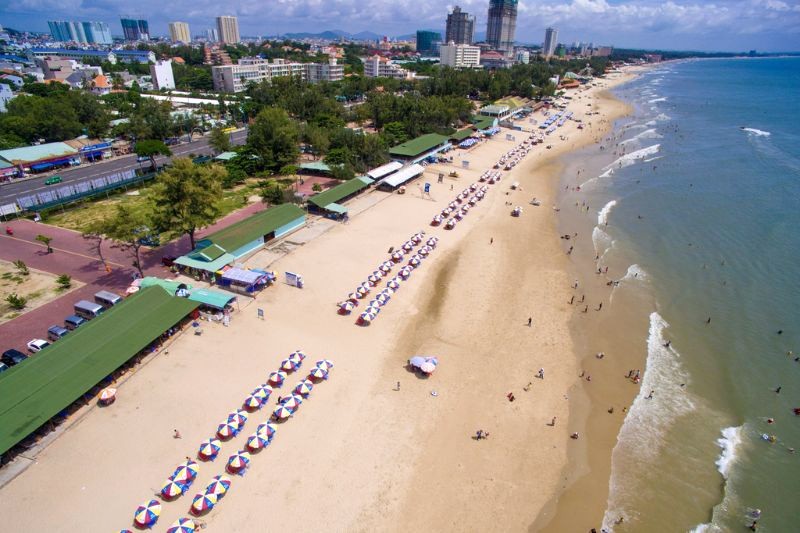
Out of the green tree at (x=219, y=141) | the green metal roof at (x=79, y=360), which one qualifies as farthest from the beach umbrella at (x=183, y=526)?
the green tree at (x=219, y=141)

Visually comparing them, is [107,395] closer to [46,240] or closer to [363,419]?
[363,419]

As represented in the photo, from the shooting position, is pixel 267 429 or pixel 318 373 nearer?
pixel 267 429

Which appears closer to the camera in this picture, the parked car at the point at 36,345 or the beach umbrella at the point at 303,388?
the beach umbrella at the point at 303,388

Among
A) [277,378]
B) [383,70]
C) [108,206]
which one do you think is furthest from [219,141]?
[383,70]

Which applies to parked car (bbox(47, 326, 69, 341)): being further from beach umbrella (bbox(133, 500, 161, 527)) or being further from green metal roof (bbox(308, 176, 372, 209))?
green metal roof (bbox(308, 176, 372, 209))

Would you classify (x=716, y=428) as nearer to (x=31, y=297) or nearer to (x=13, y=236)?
(x=31, y=297)

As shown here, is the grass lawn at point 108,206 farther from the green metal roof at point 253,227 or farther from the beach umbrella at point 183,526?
the beach umbrella at point 183,526

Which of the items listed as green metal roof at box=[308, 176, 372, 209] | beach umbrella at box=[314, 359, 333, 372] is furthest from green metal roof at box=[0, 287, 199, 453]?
green metal roof at box=[308, 176, 372, 209]

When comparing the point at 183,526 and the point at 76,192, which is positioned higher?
the point at 76,192
